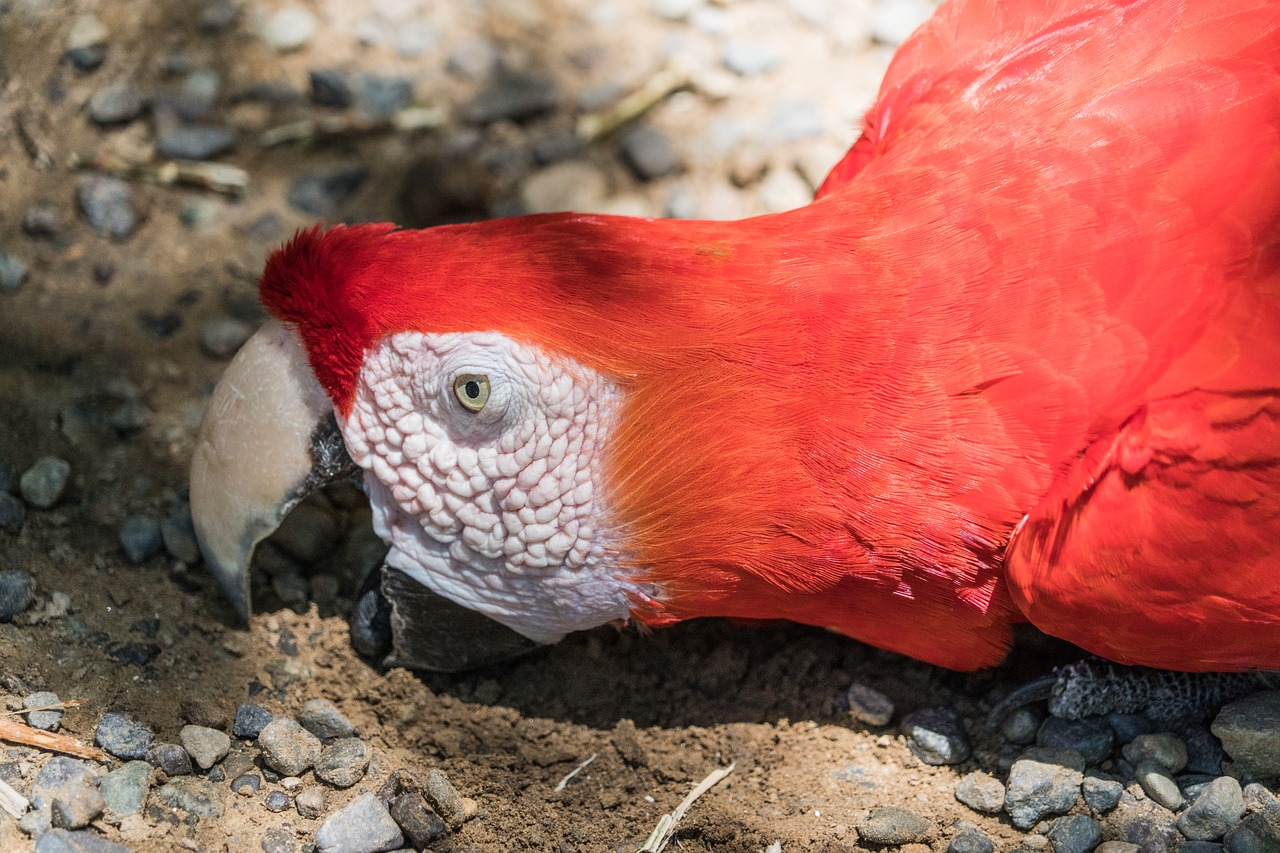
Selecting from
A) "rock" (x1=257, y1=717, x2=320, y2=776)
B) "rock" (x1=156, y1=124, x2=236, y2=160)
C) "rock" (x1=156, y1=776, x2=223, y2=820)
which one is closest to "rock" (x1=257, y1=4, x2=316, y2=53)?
"rock" (x1=156, y1=124, x2=236, y2=160)

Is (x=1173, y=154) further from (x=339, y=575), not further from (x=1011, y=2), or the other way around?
(x=339, y=575)

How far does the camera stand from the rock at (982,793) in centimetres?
217

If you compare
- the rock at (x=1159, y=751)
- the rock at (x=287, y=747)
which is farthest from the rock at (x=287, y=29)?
the rock at (x=1159, y=751)

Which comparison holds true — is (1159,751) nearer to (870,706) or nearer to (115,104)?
(870,706)

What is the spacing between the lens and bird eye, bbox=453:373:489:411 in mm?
1899

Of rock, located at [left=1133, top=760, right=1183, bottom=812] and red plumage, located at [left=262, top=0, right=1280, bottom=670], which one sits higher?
red plumage, located at [left=262, top=0, right=1280, bottom=670]

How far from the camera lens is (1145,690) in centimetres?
221


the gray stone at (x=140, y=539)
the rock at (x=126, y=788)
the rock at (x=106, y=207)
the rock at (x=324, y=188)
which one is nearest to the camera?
the rock at (x=126, y=788)

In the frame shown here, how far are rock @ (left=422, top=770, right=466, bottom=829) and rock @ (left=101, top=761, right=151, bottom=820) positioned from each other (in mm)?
483

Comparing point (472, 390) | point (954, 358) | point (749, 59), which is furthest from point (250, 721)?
point (749, 59)

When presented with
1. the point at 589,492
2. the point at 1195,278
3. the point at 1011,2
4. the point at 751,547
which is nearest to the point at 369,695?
the point at 589,492

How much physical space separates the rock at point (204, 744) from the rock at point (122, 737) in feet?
0.21

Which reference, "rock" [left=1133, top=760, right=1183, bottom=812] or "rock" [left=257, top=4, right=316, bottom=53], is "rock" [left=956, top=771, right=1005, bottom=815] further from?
"rock" [left=257, top=4, right=316, bottom=53]

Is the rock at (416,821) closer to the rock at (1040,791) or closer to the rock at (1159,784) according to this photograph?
the rock at (1040,791)
